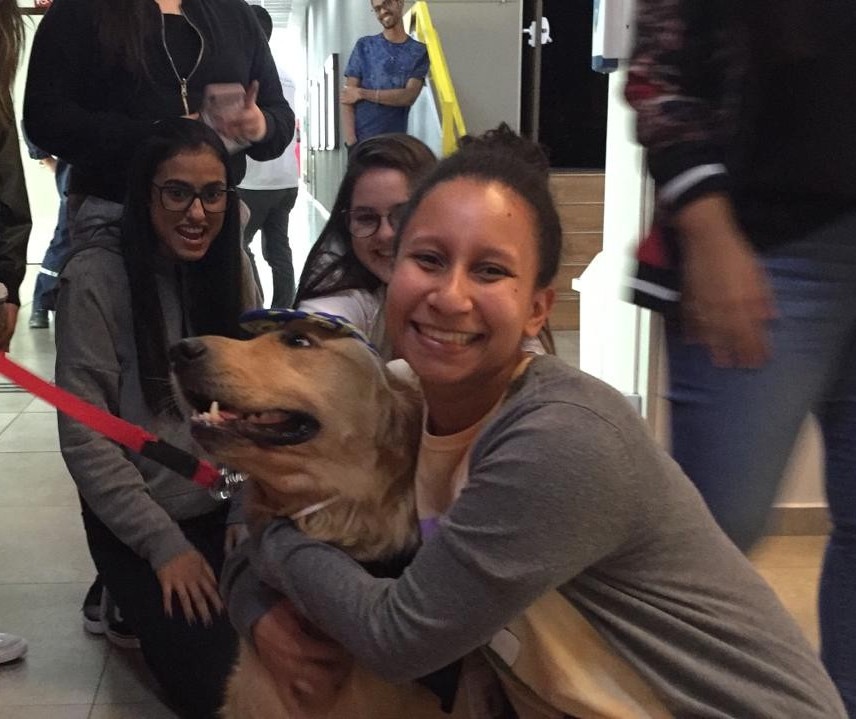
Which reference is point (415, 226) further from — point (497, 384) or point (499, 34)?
point (499, 34)

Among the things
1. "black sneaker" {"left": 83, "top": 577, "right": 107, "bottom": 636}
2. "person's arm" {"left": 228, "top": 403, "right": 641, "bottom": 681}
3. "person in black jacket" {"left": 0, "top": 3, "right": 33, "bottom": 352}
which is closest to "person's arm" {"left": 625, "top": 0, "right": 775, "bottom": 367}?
"person's arm" {"left": 228, "top": 403, "right": 641, "bottom": 681}

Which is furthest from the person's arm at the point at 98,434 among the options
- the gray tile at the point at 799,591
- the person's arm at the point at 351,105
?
the person's arm at the point at 351,105

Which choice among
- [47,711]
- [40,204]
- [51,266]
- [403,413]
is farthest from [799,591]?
[40,204]

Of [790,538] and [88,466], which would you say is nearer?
[88,466]

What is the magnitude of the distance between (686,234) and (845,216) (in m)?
0.21

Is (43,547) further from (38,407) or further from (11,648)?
(38,407)

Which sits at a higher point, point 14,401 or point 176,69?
point 176,69

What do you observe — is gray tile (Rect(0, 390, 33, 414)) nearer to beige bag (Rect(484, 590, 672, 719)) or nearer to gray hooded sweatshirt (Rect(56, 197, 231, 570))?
gray hooded sweatshirt (Rect(56, 197, 231, 570))

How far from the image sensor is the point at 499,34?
18.2 feet

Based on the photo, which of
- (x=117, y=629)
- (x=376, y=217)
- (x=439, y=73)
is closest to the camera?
(x=376, y=217)

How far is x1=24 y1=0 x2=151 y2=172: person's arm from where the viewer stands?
2.00 metres

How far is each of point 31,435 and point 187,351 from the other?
2833 mm

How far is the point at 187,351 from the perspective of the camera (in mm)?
1233

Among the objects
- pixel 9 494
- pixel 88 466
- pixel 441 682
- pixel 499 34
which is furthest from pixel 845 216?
pixel 499 34
